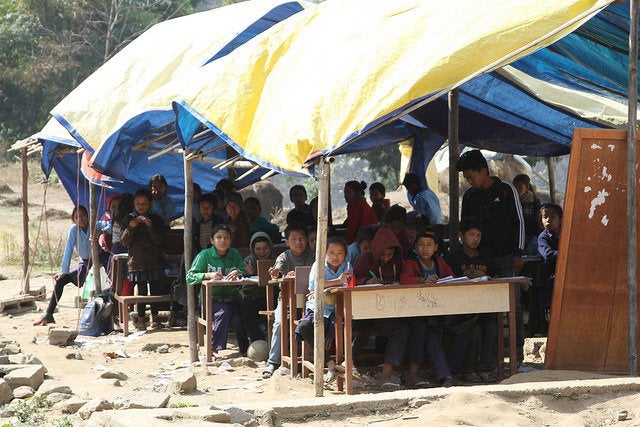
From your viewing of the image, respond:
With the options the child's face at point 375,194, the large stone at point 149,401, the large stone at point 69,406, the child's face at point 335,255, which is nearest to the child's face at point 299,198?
the child's face at point 375,194

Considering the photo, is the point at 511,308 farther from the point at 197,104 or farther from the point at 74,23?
the point at 74,23

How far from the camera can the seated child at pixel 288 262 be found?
8.47 metres

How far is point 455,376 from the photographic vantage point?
7.82 metres

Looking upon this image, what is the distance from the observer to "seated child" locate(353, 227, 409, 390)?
24.7 ft

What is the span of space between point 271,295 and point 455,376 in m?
1.93

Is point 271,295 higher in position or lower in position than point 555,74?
lower

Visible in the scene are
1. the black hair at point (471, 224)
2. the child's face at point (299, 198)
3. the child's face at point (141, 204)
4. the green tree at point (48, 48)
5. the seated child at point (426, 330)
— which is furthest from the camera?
the green tree at point (48, 48)

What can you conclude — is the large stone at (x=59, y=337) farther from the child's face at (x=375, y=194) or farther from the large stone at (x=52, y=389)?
the child's face at (x=375, y=194)

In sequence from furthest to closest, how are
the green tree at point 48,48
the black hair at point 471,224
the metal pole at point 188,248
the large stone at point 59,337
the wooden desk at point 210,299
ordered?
the green tree at point 48,48 → the large stone at point 59,337 → the metal pole at point 188,248 → the wooden desk at point 210,299 → the black hair at point 471,224

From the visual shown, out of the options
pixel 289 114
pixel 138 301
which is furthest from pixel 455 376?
pixel 138 301

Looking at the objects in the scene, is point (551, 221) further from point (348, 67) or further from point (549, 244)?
point (348, 67)

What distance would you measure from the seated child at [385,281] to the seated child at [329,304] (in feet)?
0.48

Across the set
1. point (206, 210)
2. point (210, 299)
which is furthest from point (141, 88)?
point (210, 299)

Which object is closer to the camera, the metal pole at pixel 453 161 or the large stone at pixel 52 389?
the large stone at pixel 52 389
